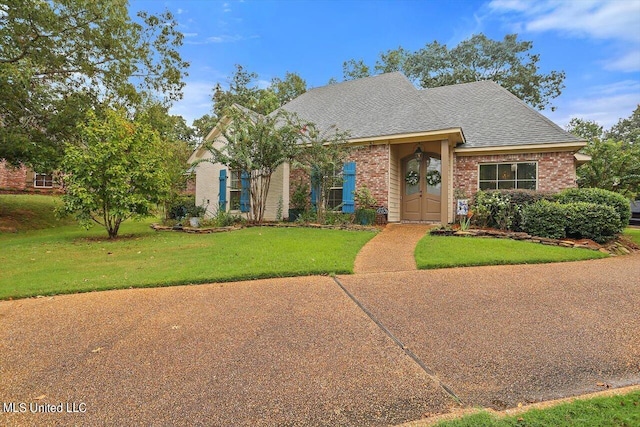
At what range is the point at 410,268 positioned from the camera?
574cm

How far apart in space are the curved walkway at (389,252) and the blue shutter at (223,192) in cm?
680

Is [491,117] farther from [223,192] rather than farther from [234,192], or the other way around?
[223,192]

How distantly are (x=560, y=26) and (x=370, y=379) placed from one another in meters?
15.0

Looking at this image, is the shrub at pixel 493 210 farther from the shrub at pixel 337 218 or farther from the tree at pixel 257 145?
the tree at pixel 257 145

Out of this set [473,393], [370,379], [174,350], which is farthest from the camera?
[174,350]

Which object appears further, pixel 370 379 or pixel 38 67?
pixel 38 67

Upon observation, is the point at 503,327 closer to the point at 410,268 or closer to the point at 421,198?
the point at 410,268

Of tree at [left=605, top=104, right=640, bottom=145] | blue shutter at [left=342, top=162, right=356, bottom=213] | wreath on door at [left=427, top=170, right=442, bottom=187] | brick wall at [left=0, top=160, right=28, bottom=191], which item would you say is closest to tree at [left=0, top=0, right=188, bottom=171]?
brick wall at [left=0, top=160, right=28, bottom=191]

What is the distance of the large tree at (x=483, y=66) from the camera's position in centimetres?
2256

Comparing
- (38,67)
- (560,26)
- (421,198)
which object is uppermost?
(560,26)

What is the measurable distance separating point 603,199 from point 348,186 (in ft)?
22.7

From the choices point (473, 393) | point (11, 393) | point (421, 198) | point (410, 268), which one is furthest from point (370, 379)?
point (421, 198)

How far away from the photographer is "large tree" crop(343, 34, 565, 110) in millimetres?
22562

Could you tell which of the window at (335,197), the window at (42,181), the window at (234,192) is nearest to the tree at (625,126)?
the window at (335,197)
